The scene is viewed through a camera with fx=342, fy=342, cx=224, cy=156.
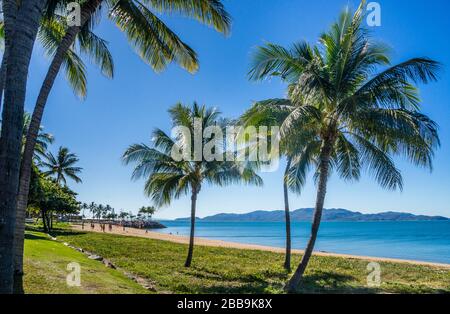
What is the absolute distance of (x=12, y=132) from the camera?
483 cm

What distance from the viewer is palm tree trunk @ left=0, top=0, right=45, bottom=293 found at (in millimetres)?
4688

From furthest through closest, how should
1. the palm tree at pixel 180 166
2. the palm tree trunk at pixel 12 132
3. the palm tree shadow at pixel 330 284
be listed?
the palm tree at pixel 180 166 → the palm tree shadow at pixel 330 284 → the palm tree trunk at pixel 12 132

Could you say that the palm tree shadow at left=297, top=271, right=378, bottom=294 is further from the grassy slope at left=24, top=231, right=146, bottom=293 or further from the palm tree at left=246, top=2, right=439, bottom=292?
the grassy slope at left=24, top=231, right=146, bottom=293

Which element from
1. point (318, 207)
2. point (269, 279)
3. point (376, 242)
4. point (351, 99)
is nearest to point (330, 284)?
point (269, 279)

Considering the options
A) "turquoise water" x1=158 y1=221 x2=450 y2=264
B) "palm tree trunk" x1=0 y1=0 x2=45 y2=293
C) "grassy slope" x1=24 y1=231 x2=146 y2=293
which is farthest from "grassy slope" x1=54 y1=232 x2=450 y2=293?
"turquoise water" x1=158 y1=221 x2=450 y2=264

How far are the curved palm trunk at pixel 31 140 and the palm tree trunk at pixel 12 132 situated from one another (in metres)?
3.03

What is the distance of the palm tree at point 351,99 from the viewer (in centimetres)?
973

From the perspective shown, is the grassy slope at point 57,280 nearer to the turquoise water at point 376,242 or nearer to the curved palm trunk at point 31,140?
the curved palm trunk at point 31,140

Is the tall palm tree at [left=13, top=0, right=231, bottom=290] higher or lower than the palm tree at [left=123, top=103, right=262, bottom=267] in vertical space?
higher

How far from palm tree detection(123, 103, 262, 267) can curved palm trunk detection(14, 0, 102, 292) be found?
889 cm

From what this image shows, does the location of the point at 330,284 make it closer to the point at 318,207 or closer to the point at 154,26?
the point at 318,207

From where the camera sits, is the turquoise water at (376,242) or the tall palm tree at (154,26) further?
the turquoise water at (376,242)

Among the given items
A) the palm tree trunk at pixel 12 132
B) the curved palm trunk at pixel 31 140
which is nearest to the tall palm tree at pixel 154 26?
the curved palm trunk at pixel 31 140

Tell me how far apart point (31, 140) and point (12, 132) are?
3511mm
